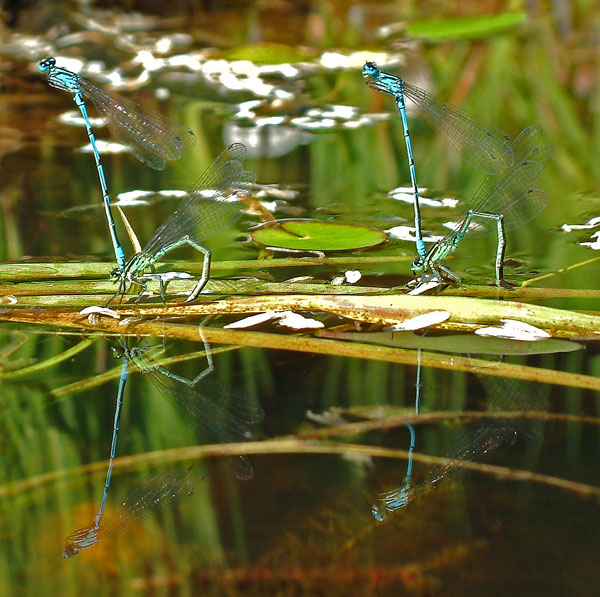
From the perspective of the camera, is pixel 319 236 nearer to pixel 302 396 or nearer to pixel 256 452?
pixel 302 396

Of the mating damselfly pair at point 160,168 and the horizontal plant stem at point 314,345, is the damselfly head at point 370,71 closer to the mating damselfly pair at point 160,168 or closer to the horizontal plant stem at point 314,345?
the mating damselfly pair at point 160,168

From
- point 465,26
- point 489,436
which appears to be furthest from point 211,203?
point 465,26

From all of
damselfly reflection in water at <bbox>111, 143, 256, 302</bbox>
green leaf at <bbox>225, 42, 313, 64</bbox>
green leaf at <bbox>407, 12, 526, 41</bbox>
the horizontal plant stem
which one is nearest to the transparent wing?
damselfly reflection in water at <bbox>111, 143, 256, 302</bbox>

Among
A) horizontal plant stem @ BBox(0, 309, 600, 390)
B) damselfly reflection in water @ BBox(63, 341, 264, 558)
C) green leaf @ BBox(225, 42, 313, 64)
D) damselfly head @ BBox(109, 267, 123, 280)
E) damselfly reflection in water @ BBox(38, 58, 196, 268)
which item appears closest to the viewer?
damselfly reflection in water @ BBox(63, 341, 264, 558)

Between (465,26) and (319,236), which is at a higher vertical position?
(465,26)

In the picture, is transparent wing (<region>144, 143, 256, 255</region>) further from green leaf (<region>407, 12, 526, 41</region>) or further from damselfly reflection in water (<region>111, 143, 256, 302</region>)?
green leaf (<region>407, 12, 526, 41</region>)

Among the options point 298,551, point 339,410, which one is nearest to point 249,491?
point 298,551
